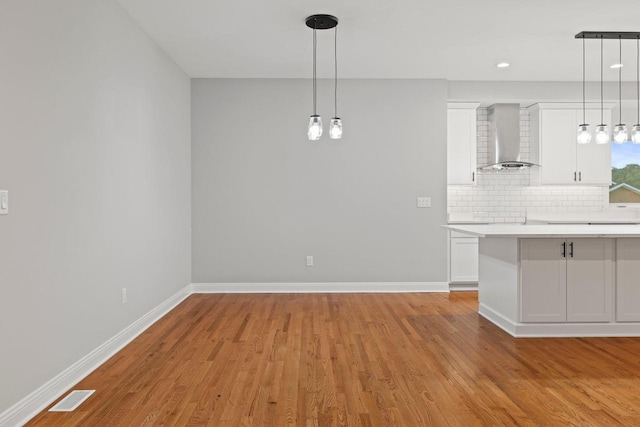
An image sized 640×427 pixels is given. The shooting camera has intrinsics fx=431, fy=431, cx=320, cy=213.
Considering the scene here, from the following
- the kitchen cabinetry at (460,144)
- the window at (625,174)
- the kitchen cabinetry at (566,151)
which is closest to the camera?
the kitchen cabinetry at (460,144)

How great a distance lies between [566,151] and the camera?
19.7 feet

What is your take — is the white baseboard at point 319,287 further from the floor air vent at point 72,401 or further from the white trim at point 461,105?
the floor air vent at point 72,401

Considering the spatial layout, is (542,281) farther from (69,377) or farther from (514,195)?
(69,377)

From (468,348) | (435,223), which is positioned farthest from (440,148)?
(468,348)

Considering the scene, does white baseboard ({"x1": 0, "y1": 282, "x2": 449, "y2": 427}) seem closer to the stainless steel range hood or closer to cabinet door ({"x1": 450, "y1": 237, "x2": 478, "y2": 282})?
cabinet door ({"x1": 450, "y1": 237, "x2": 478, "y2": 282})

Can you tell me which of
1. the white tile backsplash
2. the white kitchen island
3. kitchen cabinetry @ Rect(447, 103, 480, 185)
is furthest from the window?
the white kitchen island

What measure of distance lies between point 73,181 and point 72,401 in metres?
1.35

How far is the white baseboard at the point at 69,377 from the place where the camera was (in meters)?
2.22

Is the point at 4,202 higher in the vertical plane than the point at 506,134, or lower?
lower

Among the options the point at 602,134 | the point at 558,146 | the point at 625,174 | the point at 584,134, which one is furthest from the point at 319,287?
the point at 625,174

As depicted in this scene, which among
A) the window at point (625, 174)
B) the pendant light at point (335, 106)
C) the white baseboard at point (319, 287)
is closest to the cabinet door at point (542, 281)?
the pendant light at point (335, 106)

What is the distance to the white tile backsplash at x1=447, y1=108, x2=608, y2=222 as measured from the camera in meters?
6.29

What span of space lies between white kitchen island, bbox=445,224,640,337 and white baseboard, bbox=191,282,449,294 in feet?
6.41

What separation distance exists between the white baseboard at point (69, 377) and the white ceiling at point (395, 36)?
2.73m
